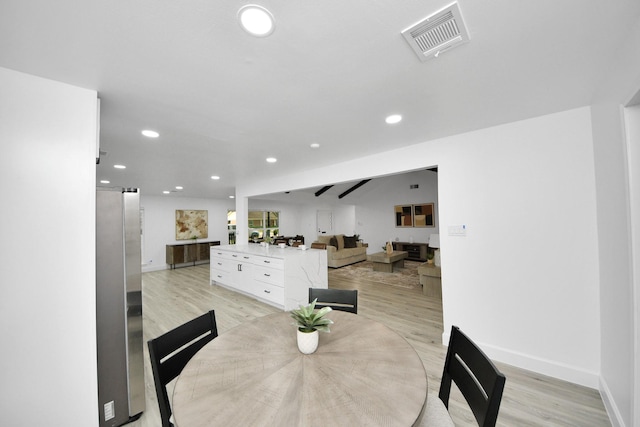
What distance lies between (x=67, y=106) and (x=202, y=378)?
1.91 metres

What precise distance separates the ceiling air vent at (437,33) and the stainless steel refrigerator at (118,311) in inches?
85.7

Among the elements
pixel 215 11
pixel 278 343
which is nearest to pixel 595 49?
pixel 215 11

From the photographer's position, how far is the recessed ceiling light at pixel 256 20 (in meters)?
1.01

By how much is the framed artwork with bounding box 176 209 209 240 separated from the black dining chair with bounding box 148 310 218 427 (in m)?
7.35

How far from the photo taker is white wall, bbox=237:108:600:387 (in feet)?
6.61

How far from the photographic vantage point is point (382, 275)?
611 cm

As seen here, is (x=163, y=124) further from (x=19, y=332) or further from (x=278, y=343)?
(x=278, y=343)

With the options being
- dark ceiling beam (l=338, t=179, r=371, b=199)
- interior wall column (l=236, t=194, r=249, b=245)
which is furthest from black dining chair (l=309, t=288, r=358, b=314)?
dark ceiling beam (l=338, t=179, r=371, b=199)

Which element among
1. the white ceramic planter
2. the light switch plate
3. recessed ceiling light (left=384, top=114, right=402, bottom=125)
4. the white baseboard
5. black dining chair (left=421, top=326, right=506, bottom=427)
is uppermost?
recessed ceiling light (left=384, top=114, right=402, bottom=125)

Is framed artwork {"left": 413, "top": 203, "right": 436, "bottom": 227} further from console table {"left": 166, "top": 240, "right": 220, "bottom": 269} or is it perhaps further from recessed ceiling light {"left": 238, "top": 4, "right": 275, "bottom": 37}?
recessed ceiling light {"left": 238, "top": 4, "right": 275, "bottom": 37}

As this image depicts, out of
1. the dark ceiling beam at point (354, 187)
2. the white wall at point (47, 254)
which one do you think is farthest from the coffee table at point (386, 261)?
the white wall at point (47, 254)

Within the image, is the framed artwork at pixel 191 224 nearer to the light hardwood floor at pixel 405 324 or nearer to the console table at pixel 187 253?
the console table at pixel 187 253

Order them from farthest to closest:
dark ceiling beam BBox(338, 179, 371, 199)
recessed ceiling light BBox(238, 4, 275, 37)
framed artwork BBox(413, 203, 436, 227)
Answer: dark ceiling beam BBox(338, 179, 371, 199) < framed artwork BBox(413, 203, 436, 227) < recessed ceiling light BBox(238, 4, 275, 37)

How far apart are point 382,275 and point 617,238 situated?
477cm
